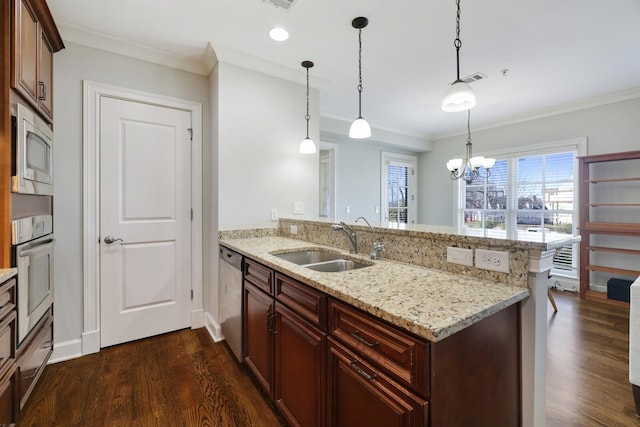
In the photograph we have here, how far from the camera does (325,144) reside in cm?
465

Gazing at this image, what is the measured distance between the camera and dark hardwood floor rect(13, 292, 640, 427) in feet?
5.50

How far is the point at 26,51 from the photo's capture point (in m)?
1.64

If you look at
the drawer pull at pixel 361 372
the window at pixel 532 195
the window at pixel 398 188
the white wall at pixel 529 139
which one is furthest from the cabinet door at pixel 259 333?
the white wall at pixel 529 139

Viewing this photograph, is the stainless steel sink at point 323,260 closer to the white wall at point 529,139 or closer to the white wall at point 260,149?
the white wall at point 260,149

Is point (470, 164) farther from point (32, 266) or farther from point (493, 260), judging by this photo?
point (32, 266)

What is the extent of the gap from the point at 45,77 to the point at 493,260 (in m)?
3.01

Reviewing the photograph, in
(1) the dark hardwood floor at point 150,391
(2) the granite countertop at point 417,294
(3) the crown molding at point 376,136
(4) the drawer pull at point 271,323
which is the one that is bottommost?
(1) the dark hardwood floor at point 150,391

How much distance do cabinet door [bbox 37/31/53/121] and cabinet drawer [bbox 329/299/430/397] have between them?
2.32m

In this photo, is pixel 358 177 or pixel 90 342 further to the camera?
pixel 358 177

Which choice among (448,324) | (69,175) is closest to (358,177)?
(69,175)

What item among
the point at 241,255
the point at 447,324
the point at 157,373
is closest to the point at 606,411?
the point at 447,324

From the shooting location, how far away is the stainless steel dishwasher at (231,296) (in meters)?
2.12

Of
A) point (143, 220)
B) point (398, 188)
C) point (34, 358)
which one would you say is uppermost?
point (398, 188)

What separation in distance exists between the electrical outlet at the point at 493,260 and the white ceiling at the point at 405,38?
181 cm
